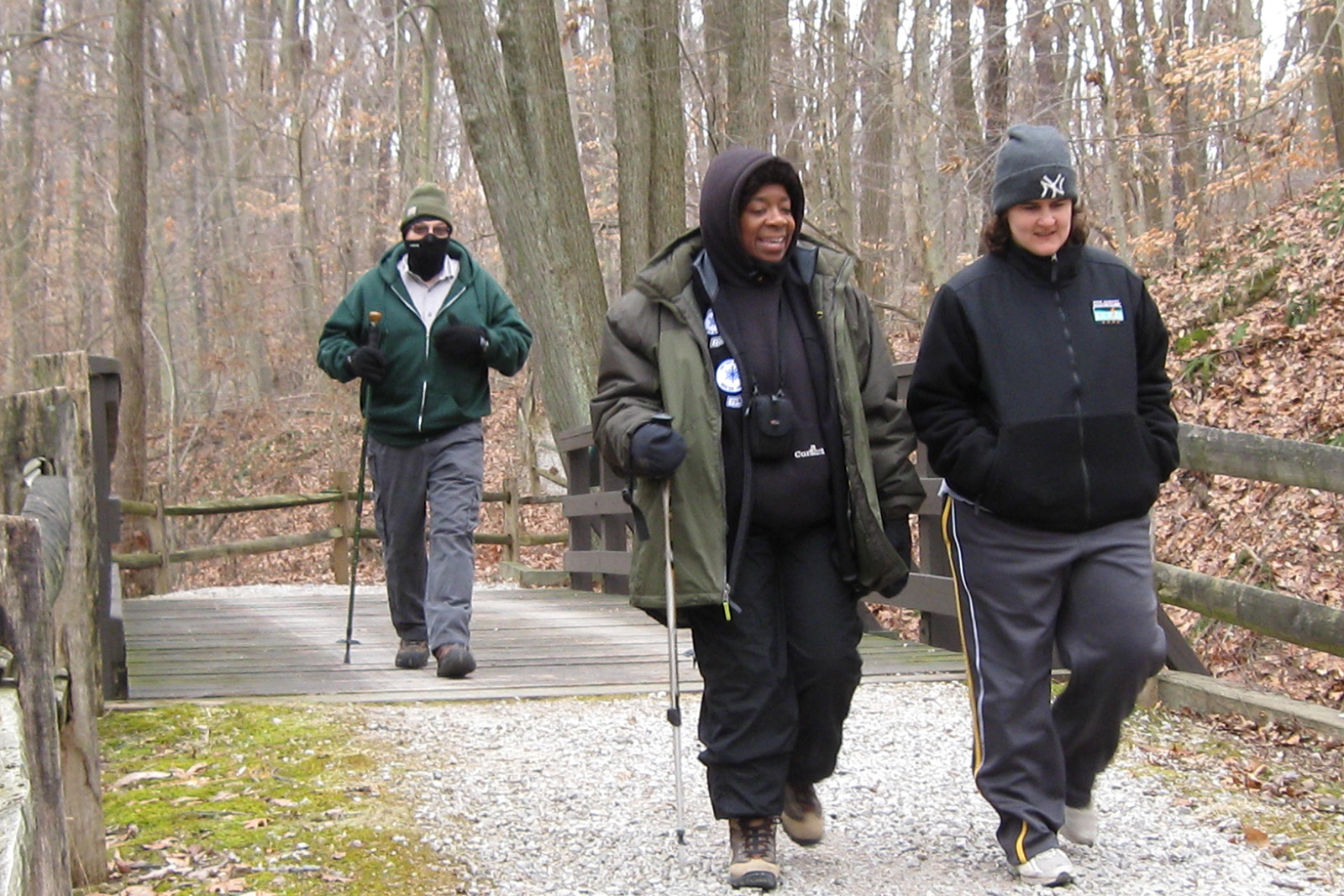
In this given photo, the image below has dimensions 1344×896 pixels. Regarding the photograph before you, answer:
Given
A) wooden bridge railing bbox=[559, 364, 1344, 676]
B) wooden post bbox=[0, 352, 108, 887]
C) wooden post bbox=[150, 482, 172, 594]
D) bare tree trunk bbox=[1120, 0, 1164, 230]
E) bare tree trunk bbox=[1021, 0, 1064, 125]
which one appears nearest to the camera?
wooden post bbox=[0, 352, 108, 887]

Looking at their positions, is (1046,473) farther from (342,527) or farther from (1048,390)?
(342,527)

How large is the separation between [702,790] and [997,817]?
991mm

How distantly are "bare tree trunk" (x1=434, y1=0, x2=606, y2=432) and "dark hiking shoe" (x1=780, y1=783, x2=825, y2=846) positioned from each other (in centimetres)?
771

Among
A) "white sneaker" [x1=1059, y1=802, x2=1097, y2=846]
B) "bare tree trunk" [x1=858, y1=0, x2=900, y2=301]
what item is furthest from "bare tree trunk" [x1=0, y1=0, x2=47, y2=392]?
"white sneaker" [x1=1059, y1=802, x2=1097, y2=846]

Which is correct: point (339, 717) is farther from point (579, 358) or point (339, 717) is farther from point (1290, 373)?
point (1290, 373)

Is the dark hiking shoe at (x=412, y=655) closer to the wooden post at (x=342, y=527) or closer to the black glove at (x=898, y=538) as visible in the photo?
the black glove at (x=898, y=538)

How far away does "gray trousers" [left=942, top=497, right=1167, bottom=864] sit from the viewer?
406 cm

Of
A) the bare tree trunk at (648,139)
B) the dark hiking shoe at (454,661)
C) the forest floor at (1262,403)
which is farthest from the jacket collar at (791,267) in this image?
the bare tree trunk at (648,139)

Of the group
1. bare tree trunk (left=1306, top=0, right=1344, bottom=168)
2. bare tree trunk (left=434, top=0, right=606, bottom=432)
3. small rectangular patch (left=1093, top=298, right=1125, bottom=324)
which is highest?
bare tree trunk (left=1306, top=0, right=1344, bottom=168)

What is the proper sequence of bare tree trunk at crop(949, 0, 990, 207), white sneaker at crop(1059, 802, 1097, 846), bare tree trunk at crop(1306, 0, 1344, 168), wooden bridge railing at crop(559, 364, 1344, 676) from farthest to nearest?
bare tree trunk at crop(949, 0, 990, 207) → bare tree trunk at crop(1306, 0, 1344, 168) → wooden bridge railing at crop(559, 364, 1344, 676) → white sneaker at crop(1059, 802, 1097, 846)

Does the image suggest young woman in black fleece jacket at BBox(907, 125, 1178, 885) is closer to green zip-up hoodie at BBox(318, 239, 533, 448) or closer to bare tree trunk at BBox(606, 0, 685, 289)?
green zip-up hoodie at BBox(318, 239, 533, 448)

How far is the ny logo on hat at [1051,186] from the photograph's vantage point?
4.09 metres

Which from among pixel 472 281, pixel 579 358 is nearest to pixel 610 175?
pixel 579 358

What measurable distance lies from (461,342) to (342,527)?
9.75 metres
